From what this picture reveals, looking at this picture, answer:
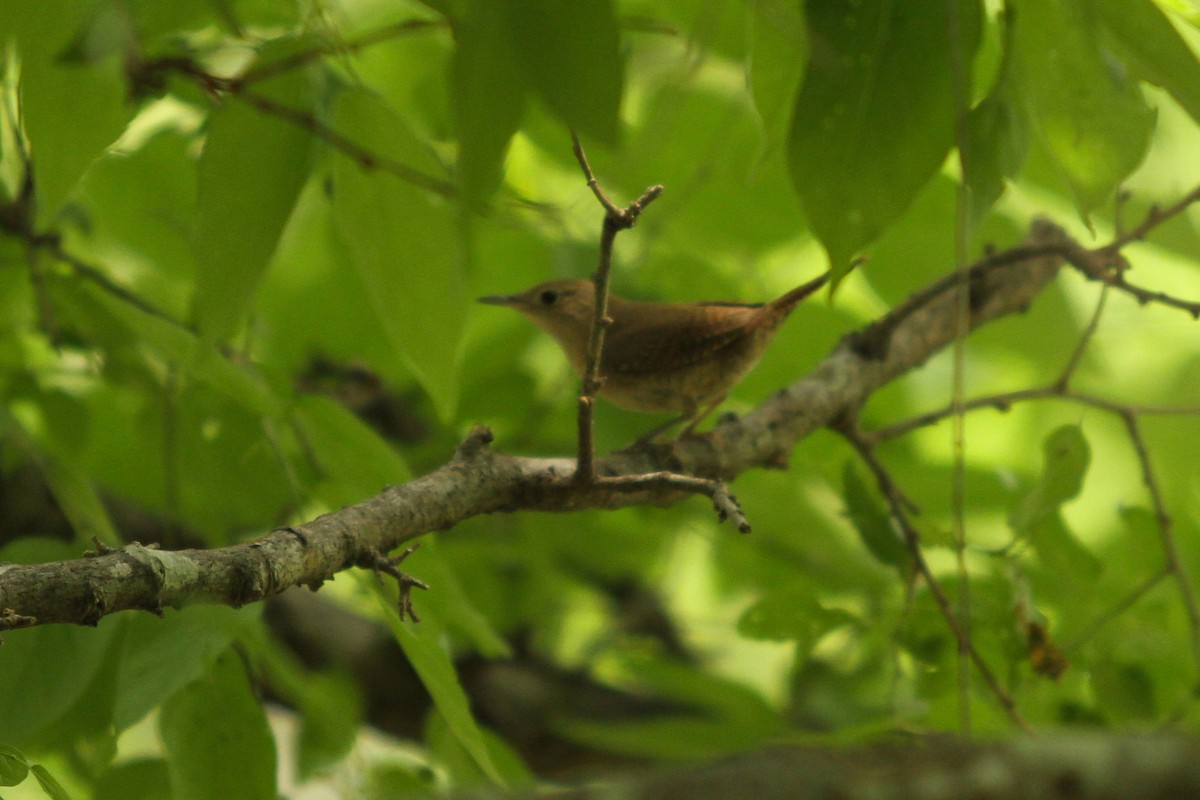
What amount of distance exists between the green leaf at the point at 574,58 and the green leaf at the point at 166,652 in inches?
34.9

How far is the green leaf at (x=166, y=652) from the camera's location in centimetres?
139

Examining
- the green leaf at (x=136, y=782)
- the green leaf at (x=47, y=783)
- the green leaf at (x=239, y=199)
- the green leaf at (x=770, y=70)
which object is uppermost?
the green leaf at (x=770, y=70)

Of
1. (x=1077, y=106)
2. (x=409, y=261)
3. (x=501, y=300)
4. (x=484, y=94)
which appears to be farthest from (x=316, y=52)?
(x=501, y=300)

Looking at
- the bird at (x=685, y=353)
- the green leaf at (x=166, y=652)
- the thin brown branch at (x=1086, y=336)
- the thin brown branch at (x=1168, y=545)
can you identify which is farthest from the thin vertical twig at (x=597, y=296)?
the thin brown branch at (x=1168, y=545)

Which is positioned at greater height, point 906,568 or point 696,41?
point 696,41

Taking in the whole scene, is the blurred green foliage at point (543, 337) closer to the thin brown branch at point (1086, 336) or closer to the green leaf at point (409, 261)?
the green leaf at point (409, 261)

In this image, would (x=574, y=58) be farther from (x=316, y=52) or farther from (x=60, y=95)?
(x=60, y=95)

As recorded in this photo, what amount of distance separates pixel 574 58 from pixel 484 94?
0.11m

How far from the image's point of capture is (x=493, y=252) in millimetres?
3123

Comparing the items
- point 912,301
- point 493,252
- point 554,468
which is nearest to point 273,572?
point 554,468

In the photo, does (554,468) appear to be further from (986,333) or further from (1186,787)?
(986,333)

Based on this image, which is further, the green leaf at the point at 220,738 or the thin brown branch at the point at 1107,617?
the thin brown branch at the point at 1107,617

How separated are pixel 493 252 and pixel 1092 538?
224 centimetres

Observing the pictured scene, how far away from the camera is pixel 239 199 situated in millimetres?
1465
